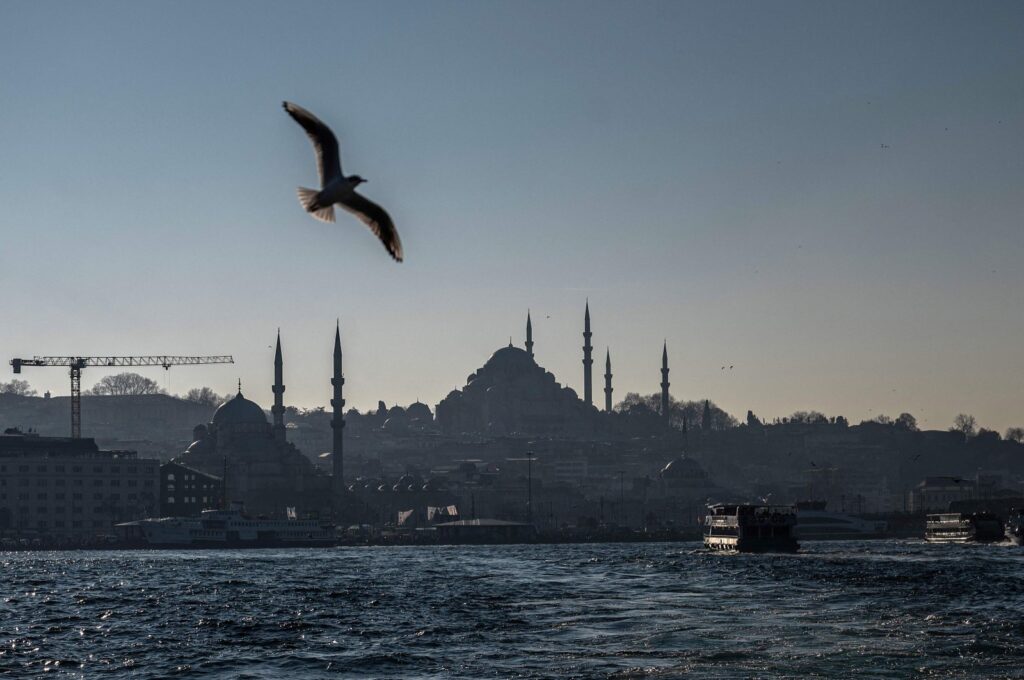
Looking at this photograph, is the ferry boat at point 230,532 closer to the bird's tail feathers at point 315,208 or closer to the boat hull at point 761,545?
the boat hull at point 761,545

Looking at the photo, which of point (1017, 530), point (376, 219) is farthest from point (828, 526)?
point (376, 219)

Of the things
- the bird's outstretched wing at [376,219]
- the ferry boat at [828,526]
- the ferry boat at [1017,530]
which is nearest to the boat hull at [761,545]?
the ferry boat at [1017,530]

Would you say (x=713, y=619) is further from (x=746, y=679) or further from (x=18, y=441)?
(x=18, y=441)

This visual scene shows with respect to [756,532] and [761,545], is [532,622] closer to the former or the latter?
[761,545]

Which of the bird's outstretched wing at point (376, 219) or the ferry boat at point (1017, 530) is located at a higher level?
the bird's outstretched wing at point (376, 219)

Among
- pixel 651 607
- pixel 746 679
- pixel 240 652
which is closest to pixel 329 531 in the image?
pixel 651 607

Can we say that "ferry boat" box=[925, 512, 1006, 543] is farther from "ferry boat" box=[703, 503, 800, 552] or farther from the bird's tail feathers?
the bird's tail feathers
